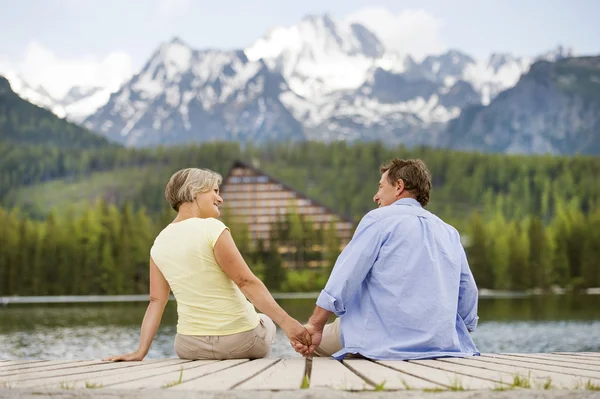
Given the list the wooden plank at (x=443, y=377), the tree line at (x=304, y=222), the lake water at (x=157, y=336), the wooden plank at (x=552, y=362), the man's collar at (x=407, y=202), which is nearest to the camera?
the wooden plank at (x=443, y=377)

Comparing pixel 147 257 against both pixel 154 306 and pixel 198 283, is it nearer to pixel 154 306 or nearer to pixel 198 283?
pixel 154 306

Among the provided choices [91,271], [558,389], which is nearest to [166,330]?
[558,389]

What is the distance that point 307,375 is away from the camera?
157 inches

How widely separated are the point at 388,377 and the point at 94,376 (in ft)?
4.64

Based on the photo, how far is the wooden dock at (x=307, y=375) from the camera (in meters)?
3.61

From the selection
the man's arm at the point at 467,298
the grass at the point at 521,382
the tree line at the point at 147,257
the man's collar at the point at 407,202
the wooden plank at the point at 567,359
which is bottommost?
the tree line at the point at 147,257

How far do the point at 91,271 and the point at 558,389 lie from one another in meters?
84.2

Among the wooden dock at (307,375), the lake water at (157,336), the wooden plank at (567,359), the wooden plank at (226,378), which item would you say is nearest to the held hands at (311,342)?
the wooden dock at (307,375)

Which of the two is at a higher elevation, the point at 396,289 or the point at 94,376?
the point at 396,289

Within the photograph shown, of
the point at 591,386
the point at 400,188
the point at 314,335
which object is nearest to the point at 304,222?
the point at 314,335

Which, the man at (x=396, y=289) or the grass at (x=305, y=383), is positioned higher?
the man at (x=396, y=289)

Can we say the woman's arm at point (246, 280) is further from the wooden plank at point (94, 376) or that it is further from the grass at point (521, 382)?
the grass at point (521, 382)

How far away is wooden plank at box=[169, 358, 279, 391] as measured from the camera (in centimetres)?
364

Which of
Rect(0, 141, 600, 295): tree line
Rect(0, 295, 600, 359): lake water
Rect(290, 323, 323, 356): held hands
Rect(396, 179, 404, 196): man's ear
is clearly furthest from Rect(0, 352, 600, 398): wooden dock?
Rect(0, 141, 600, 295): tree line
